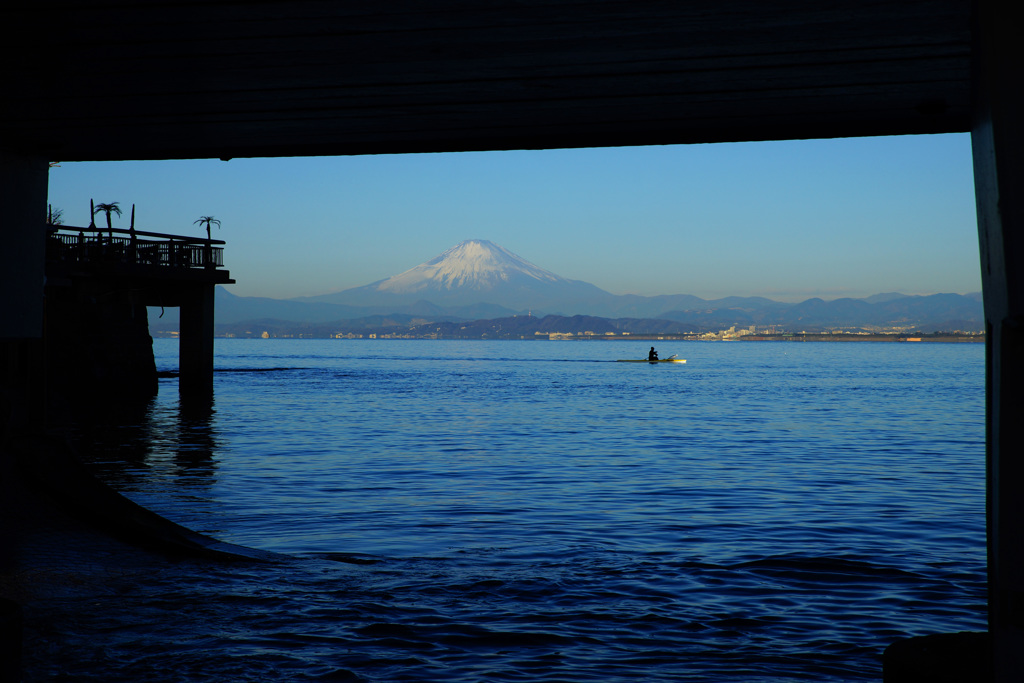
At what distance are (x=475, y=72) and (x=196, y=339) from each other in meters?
34.4

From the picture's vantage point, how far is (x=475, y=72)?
16.1ft

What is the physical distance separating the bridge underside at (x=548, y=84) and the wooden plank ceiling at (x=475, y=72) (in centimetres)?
2

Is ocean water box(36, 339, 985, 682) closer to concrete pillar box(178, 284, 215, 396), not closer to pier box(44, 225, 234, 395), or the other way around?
pier box(44, 225, 234, 395)

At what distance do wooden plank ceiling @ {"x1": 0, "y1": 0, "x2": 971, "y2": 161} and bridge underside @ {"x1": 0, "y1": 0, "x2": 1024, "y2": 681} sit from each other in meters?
0.02

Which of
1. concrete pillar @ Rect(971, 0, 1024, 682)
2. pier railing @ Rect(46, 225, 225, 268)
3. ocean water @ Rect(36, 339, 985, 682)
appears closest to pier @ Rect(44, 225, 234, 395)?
pier railing @ Rect(46, 225, 225, 268)

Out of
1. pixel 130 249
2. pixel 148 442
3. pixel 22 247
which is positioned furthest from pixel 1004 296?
pixel 130 249

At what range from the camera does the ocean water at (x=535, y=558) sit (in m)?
6.66

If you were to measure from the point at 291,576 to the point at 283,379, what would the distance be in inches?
2184

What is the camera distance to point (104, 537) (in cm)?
899

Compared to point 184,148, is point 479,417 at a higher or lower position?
lower

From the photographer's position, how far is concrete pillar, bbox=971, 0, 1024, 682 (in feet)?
8.96

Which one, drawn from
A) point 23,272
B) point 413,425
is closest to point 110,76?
point 23,272

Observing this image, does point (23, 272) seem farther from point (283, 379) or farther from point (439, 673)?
point (283, 379)

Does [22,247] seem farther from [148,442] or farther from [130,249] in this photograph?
[130,249]
